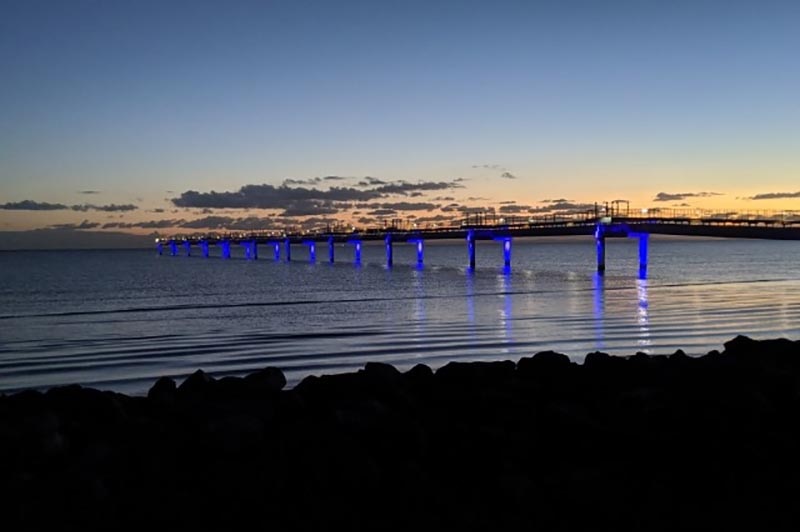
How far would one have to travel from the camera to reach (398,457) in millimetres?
7727

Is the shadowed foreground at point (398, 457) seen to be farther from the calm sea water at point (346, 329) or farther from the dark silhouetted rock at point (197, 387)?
the calm sea water at point (346, 329)

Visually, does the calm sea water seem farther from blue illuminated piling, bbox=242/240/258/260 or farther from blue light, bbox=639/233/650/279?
blue illuminated piling, bbox=242/240/258/260

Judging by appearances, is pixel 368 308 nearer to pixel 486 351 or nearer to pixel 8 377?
pixel 486 351

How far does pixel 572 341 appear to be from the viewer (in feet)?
77.0

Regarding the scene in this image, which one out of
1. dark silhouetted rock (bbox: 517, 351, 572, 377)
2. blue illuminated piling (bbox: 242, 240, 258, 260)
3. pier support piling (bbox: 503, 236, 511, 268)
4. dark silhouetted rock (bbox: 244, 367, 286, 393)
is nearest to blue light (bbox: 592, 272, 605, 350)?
dark silhouetted rock (bbox: 517, 351, 572, 377)

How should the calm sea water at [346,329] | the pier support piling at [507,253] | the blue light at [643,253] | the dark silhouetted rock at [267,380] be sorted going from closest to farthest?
the dark silhouetted rock at [267,380], the calm sea water at [346,329], the blue light at [643,253], the pier support piling at [507,253]

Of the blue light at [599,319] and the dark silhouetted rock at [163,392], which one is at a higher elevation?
the dark silhouetted rock at [163,392]

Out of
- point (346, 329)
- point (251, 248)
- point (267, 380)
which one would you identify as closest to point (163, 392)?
point (267, 380)

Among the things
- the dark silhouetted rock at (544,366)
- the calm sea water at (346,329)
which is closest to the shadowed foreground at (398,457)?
the dark silhouetted rock at (544,366)

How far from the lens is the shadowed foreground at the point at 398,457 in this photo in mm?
6895

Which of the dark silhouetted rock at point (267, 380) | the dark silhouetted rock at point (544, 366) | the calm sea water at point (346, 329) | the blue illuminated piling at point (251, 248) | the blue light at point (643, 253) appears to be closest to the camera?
the dark silhouetted rock at point (267, 380)

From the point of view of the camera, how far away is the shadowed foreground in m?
6.89

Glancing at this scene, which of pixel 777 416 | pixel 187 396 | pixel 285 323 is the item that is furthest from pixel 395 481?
pixel 285 323

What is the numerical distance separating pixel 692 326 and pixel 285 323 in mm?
16006
